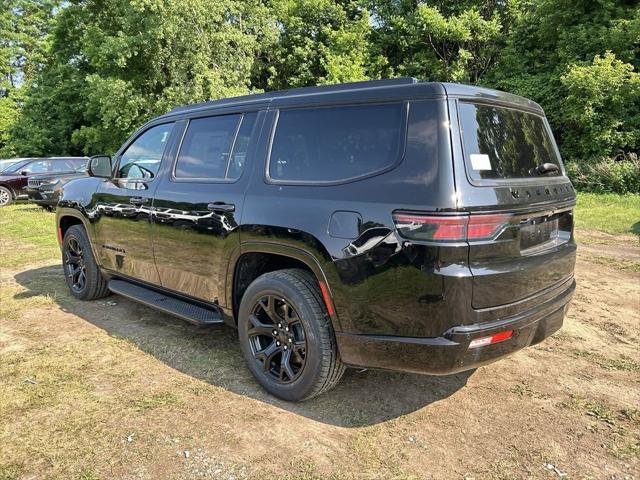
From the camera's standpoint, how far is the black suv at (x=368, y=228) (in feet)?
8.17

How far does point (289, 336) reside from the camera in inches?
123

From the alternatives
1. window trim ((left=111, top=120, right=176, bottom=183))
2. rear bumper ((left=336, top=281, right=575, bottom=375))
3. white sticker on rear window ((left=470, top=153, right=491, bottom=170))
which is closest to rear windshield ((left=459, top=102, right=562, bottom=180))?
white sticker on rear window ((left=470, top=153, right=491, bottom=170))

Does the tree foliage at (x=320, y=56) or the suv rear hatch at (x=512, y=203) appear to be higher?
the tree foliage at (x=320, y=56)

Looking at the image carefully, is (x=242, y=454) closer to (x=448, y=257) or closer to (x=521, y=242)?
(x=448, y=257)

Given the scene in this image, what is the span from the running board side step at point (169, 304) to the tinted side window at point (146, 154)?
103cm

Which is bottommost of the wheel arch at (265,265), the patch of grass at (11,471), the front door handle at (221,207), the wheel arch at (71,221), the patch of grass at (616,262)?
the patch of grass at (616,262)

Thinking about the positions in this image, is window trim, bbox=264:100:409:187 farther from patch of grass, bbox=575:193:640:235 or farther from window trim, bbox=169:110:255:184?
patch of grass, bbox=575:193:640:235

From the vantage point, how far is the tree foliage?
1565 cm

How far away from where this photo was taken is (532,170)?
2.98 metres

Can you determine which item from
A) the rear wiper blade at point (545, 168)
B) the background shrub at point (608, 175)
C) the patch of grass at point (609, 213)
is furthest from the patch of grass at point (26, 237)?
the background shrub at point (608, 175)

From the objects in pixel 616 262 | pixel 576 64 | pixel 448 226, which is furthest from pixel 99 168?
pixel 576 64

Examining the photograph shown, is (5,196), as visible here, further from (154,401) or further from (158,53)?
(154,401)

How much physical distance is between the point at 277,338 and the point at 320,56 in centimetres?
2126

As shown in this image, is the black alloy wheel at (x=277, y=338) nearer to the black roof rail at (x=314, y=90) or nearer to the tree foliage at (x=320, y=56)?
the black roof rail at (x=314, y=90)
